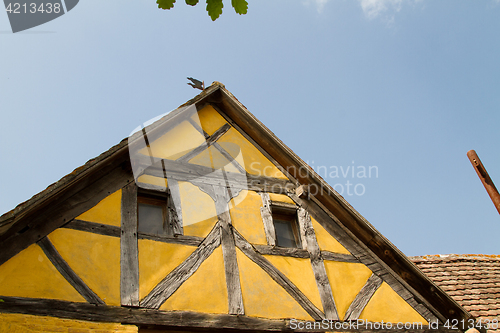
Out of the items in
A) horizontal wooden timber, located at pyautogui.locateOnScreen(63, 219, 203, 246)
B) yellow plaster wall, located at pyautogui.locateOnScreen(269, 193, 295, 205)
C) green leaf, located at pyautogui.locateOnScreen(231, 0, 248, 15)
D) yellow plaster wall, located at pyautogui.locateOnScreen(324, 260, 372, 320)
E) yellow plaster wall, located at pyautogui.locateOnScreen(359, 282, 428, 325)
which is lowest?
yellow plaster wall, located at pyautogui.locateOnScreen(359, 282, 428, 325)

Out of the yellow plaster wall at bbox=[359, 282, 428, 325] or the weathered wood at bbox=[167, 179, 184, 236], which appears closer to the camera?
the weathered wood at bbox=[167, 179, 184, 236]

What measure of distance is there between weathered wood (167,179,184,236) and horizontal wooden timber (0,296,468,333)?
3.64 feet

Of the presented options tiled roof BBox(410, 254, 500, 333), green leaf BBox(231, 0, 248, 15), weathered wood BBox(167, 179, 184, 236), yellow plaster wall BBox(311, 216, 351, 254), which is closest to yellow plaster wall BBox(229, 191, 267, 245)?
weathered wood BBox(167, 179, 184, 236)

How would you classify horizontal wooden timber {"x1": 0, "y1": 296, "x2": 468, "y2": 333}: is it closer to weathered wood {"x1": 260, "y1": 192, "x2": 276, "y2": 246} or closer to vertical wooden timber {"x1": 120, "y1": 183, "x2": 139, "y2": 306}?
vertical wooden timber {"x1": 120, "y1": 183, "x2": 139, "y2": 306}

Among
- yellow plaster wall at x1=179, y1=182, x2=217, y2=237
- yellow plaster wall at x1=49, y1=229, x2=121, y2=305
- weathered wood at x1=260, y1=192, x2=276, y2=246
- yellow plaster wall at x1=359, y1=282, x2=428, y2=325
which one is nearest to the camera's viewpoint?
yellow plaster wall at x1=49, y1=229, x2=121, y2=305

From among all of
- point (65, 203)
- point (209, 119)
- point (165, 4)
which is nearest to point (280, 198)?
point (209, 119)

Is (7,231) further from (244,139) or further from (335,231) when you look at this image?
(335,231)

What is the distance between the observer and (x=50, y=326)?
397 centimetres

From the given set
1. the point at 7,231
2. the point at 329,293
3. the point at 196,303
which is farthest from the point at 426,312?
the point at 7,231

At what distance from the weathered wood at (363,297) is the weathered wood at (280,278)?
18.7 inches

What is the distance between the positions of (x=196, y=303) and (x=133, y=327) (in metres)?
0.80

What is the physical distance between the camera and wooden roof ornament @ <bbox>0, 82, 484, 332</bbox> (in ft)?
14.4

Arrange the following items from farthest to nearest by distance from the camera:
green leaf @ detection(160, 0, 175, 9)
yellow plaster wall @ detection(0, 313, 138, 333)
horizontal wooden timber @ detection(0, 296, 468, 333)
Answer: horizontal wooden timber @ detection(0, 296, 468, 333)
yellow plaster wall @ detection(0, 313, 138, 333)
green leaf @ detection(160, 0, 175, 9)

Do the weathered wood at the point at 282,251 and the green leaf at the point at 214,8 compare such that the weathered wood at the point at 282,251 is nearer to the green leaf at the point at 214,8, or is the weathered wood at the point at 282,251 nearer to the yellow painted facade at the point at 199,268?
the yellow painted facade at the point at 199,268
